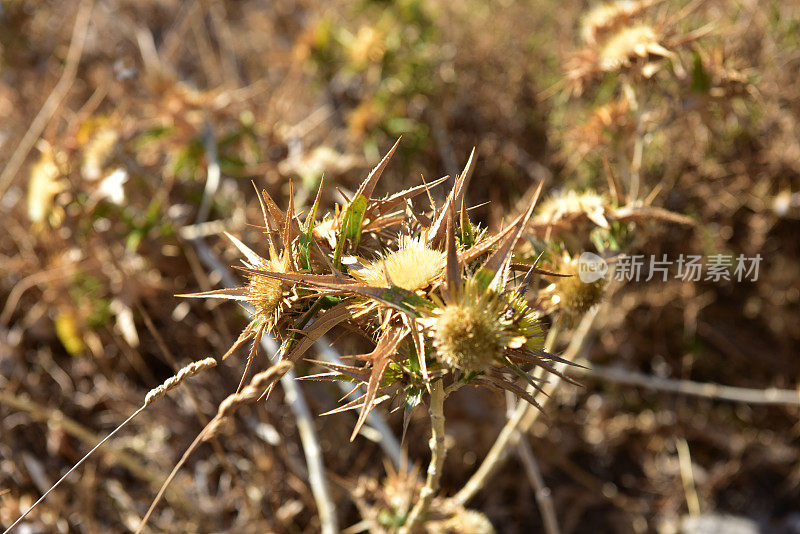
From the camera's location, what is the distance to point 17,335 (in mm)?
2859

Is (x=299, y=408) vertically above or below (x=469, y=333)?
below

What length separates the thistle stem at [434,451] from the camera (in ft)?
3.76

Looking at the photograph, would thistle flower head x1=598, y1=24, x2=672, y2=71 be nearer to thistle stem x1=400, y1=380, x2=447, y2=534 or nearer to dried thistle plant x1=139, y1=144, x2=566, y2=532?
dried thistle plant x1=139, y1=144, x2=566, y2=532

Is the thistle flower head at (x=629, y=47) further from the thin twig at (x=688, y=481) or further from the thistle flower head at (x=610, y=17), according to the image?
the thin twig at (x=688, y=481)

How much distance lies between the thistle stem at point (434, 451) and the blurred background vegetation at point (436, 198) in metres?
0.91

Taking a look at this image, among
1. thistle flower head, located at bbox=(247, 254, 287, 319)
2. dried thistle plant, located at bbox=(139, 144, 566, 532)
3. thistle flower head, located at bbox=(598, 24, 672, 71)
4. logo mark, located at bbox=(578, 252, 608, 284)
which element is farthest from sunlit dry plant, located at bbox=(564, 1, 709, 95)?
thistle flower head, located at bbox=(247, 254, 287, 319)

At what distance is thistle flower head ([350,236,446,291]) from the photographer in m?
1.03

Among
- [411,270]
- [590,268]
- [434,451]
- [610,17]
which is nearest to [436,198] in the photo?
[610,17]

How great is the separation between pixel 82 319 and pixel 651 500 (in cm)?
276

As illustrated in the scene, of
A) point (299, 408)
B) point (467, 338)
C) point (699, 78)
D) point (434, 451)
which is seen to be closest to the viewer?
point (467, 338)

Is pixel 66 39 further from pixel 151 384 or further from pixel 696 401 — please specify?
pixel 696 401

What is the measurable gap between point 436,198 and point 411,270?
2.13 meters

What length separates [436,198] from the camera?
3115 mm

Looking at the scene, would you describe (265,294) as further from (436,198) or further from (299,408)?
(436,198)
